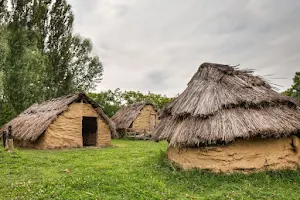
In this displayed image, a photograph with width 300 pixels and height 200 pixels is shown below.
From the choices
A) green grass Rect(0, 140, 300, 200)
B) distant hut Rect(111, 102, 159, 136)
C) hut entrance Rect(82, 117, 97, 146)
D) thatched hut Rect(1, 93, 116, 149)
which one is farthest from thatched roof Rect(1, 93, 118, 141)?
distant hut Rect(111, 102, 159, 136)

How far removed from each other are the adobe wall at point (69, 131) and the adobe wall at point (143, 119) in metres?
9.15

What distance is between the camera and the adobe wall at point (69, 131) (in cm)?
1564

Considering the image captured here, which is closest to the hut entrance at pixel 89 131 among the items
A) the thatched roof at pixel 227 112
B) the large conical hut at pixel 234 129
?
the thatched roof at pixel 227 112

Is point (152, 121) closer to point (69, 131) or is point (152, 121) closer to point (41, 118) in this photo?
point (69, 131)

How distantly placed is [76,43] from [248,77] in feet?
80.9

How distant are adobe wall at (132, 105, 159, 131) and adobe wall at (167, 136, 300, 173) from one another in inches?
733

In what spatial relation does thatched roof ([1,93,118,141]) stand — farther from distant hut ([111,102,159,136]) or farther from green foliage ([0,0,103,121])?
distant hut ([111,102,159,136])

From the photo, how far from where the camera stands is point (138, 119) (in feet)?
90.0

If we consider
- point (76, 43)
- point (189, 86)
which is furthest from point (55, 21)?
point (189, 86)

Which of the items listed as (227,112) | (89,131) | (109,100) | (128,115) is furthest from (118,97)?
(227,112)

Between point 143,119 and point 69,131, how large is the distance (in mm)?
12103

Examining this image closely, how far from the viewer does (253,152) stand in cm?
827

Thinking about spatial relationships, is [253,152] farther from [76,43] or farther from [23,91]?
[76,43]

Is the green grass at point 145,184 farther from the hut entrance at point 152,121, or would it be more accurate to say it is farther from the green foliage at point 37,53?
the hut entrance at point 152,121
